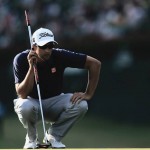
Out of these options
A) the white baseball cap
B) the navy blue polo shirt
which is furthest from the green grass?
the white baseball cap

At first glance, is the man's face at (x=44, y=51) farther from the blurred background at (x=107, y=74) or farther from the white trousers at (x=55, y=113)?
the blurred background at (x=107, y=74)

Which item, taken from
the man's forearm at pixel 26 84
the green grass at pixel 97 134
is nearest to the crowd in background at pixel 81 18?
the green grass at pixel 97 134

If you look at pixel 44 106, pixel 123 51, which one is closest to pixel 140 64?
pixel 123 51

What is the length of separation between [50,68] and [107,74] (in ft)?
9.32

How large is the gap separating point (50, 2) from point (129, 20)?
102cm

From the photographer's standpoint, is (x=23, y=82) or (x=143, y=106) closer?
(x=23, y=82)

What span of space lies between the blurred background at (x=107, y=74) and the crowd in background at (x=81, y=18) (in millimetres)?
11

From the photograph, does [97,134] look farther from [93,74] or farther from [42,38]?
[42,38]

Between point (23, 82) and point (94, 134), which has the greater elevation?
point (23, 82)

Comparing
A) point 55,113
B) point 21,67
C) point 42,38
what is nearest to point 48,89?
point 55,113

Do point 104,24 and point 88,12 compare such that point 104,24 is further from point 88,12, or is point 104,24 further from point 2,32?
point 2,32

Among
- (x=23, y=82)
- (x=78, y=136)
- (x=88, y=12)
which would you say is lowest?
(x=78, y=136)

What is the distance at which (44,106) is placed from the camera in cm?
698

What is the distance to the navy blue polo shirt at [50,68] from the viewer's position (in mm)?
6840
